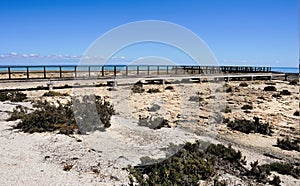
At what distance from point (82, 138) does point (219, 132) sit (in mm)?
5075

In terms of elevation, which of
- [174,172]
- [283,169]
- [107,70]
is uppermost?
[107,70]

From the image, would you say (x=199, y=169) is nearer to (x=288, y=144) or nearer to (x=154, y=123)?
(x=288, y=144)

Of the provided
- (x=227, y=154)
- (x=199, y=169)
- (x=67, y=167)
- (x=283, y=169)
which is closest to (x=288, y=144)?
(x=283, y=169)

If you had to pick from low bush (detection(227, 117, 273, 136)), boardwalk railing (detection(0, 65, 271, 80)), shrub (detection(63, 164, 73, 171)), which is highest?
boardwalk railing (detection(0, 65, 271, 80))

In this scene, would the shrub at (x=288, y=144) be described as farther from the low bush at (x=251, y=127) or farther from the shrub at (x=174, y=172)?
the shrub at (x=174, y=172)

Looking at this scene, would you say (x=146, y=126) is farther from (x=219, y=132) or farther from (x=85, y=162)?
(x=85, y=162)

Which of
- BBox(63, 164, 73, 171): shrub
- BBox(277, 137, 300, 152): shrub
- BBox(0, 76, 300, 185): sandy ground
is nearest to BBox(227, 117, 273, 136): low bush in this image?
BBox(0, 76, 300, 185): sandy ground

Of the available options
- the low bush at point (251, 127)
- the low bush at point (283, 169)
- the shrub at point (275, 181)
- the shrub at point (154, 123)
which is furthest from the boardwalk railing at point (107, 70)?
the shrub at point (275, 181)

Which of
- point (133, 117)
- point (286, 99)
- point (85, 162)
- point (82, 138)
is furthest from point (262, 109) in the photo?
point (85, 162)

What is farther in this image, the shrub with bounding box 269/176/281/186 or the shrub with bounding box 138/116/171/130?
the shrub with bounding box 138/116/171/130

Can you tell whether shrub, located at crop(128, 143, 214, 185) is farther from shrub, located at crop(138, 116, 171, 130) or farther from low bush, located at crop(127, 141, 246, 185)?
shrub, located at crop(138, 116, 171, 130)

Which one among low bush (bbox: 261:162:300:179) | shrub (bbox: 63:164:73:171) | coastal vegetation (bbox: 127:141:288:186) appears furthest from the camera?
low bush (bbox: 261:162:300:179)

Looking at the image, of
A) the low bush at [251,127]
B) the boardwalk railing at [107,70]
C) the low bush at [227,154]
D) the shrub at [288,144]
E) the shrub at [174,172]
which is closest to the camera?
the shrub at [174,172]

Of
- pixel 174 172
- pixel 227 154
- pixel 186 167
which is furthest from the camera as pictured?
pixel 227 154
